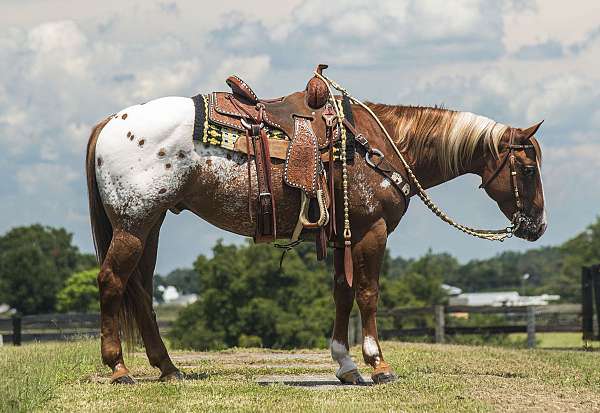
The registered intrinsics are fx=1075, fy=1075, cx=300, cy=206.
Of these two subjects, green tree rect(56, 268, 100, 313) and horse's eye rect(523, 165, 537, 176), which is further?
green tree rect(56, 268, 100, 313)

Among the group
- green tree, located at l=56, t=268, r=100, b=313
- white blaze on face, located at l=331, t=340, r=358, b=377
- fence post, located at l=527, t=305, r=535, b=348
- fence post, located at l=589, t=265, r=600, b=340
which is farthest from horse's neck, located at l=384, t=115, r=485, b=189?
green tree, located at l=56, t=268, r=100, b=313

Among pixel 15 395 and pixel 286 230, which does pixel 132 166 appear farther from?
pixel 15 395

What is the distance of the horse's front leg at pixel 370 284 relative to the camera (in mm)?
10133

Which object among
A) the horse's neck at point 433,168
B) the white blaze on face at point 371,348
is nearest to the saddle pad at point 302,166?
the horse's neck at point 433,168

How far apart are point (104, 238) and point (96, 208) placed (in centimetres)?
32

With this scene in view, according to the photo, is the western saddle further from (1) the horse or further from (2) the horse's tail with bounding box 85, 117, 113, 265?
Result: (2) the horse's tail with bounding box 85, 117, 113, 265

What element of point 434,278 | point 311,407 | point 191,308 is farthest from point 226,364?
point 434,278

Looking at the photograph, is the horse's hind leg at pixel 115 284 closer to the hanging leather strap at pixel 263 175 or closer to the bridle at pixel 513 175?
the hanging leather strap at pixel 263 175

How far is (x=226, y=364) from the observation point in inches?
494

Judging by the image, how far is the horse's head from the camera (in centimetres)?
1075

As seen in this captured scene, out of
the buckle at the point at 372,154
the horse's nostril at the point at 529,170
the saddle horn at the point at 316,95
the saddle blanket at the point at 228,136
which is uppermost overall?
the saddle horn at the point at 316,95

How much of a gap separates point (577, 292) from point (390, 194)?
85630mm

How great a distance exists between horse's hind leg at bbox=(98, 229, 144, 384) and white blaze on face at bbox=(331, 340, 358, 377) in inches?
77.6

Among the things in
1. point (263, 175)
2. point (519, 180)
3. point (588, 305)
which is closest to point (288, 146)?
point (263, 175)
